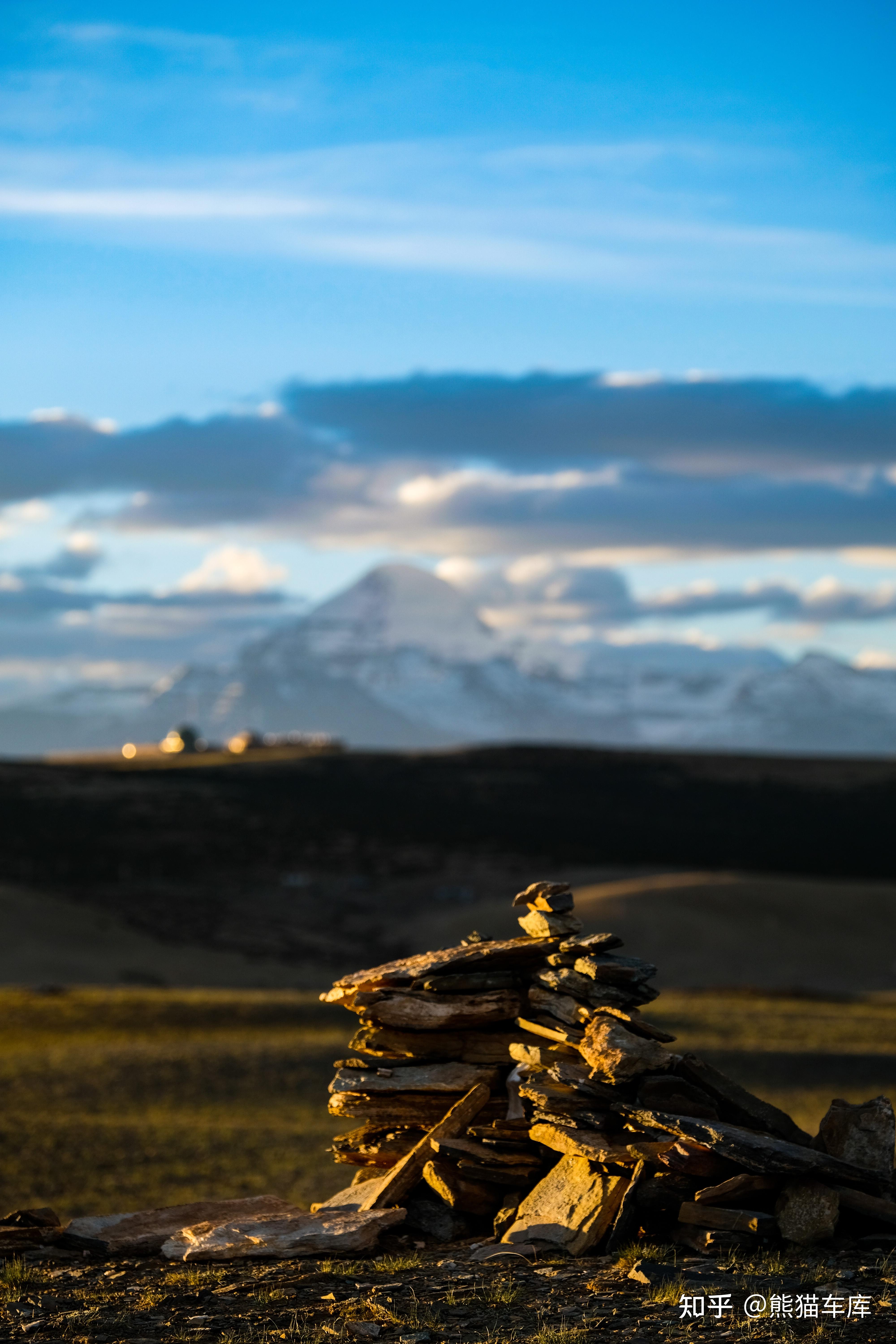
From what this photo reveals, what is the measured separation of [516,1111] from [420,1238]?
1.16 metres

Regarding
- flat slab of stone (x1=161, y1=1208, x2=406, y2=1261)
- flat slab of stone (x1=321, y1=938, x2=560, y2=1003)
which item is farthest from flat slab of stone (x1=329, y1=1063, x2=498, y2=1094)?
flat slab of stone (x1=161, y1=1208, x2=406, y2=1261)

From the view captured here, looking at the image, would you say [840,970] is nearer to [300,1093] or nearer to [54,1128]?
[300,1093]

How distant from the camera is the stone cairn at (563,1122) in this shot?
350 inches

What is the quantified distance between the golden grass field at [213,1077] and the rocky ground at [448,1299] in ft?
29.3

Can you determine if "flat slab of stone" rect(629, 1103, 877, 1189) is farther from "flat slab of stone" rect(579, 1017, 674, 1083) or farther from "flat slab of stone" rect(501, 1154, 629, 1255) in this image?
"flat slab of stone" rect(501, 1154, 629, 1255)

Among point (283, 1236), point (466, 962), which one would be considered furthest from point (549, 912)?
point (283, 1236)

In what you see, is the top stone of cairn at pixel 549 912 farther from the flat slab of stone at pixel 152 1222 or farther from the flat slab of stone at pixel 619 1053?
the flat slab of stone at pixel 152 1222

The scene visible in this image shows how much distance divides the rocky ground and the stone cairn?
33cm

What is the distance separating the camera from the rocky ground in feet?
24.2

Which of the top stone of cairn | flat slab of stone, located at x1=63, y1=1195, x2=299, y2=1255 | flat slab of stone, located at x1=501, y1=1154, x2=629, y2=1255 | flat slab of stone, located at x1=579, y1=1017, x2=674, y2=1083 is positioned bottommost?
flat slab of stone, located at x1=63, y1=1195, x2=299, y2=1255

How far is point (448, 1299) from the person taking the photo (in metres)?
8.02

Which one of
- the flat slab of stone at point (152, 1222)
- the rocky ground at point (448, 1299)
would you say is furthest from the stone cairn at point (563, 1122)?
the flat slab of stone at point (152, 1222)

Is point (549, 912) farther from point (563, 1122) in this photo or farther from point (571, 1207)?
point (571, 1207)

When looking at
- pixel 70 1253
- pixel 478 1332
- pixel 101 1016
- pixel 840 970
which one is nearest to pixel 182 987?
pixel 101 1016
